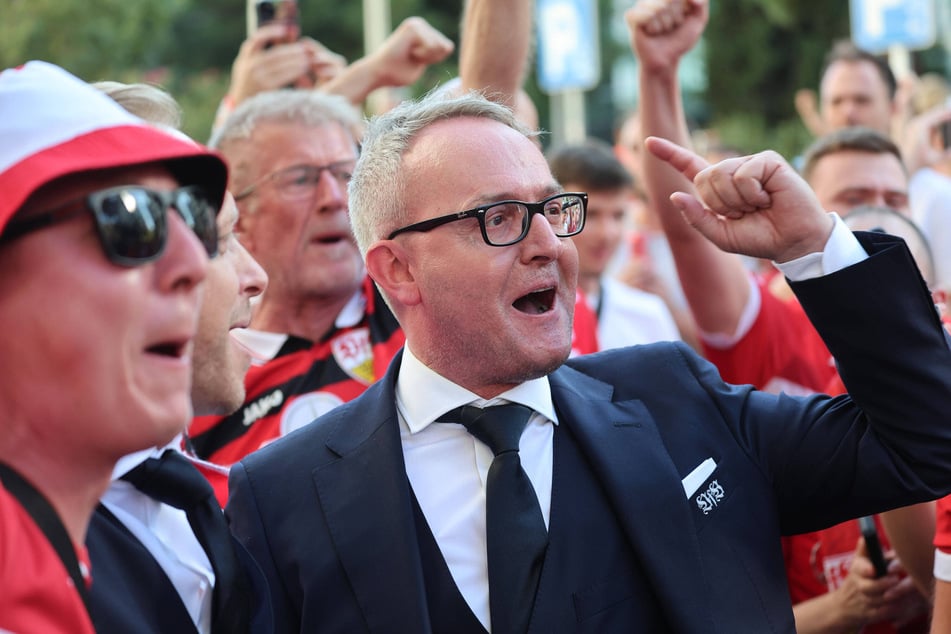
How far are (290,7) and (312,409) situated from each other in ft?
7.09

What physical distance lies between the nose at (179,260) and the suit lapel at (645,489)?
48.5 inches

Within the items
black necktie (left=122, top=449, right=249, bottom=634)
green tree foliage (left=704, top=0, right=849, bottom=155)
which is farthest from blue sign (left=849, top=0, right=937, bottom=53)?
green tree foliage (left=704, top=0, right=849, bottom=155)

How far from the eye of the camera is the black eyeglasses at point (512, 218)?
2.63m

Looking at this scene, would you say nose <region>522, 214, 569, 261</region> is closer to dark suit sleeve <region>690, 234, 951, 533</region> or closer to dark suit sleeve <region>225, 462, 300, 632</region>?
dark suit sleeve <region>690, 234, 951, 533</region>

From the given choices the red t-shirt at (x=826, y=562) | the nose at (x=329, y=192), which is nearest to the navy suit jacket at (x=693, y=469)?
the red t-shirt at (x=826, y=562)

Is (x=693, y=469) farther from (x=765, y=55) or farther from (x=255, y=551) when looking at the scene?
(x=765, y=55)

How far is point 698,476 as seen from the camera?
8.34ft

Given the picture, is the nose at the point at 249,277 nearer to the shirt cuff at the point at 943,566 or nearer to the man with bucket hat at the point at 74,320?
the man with bucket hat at the point at 74,320

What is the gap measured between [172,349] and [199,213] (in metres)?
0.19

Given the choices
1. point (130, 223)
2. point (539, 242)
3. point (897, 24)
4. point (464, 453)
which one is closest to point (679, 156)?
point (539, 242)

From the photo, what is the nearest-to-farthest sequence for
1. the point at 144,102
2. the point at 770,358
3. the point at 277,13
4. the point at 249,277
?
the point at 249,277 < the point at 144,102 < the point at 770,358 < the point at 277,13

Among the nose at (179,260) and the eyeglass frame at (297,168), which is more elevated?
the nose at (179,260)

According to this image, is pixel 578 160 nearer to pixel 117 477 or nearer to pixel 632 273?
pixel 632 273

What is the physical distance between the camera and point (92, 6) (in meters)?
15.6
